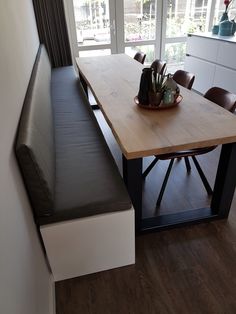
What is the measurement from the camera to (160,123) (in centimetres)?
150

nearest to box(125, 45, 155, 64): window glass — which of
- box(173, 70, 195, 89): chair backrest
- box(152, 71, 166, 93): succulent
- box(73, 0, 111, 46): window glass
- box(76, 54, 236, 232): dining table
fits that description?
box(73, 0, 111, 46): window glass

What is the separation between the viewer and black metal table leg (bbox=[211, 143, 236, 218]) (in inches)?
61.5

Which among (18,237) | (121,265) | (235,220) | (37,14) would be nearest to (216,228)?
(235,220)

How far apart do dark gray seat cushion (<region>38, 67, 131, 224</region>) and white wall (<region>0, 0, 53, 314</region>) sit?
201 mm

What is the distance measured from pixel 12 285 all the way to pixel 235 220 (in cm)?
156

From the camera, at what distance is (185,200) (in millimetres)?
2014

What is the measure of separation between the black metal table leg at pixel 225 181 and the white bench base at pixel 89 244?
69 cm

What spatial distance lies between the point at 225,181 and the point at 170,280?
27.8 inches

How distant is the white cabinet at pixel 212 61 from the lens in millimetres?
3336

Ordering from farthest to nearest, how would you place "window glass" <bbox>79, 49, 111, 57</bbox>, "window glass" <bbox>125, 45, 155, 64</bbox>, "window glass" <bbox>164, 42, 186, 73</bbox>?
"window glass" <bbox>164, 42, 186, 73</bbox>
"window glass" <bbox>125, 45, 155, 64</bbox>
"window glass" <bbox>79, 49, 111, 57</bbox>

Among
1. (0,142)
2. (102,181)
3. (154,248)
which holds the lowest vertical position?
(154,248)

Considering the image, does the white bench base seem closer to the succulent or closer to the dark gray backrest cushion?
the dark gray backrest cushion

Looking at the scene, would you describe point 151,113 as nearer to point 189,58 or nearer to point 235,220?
point 235,220

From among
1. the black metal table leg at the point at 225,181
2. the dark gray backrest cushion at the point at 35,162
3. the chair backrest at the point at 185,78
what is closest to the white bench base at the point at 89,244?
the dark gray backrest cushion at the point at 35,162
